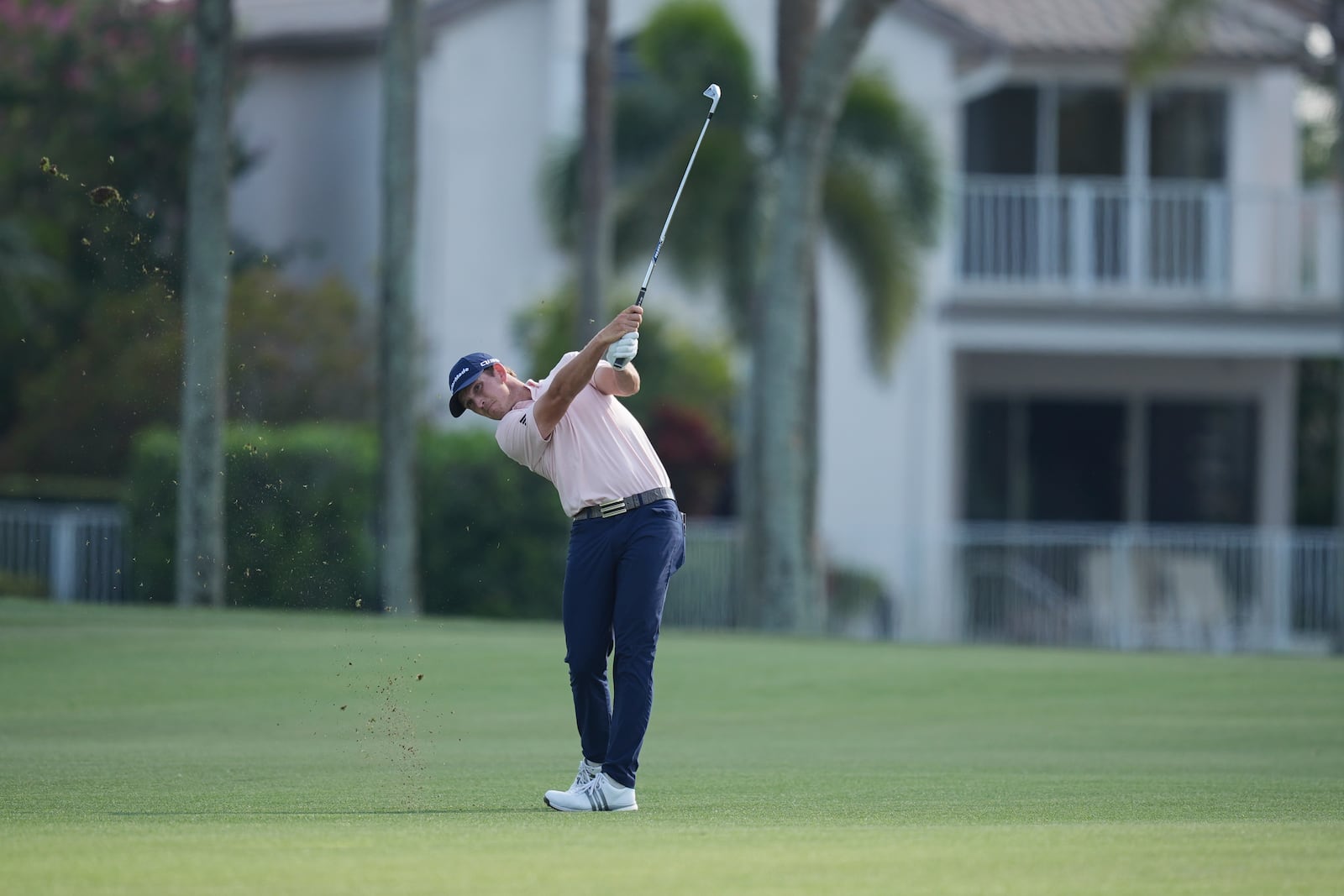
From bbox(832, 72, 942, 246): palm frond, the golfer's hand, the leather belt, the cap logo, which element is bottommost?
the leather belt

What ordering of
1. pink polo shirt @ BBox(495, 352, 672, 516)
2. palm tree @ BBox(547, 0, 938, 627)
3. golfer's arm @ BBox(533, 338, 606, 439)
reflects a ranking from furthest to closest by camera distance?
palm tree @ BBox(547, 0, 938, 627)
pink polo shirt @ BBox(495, 352, 672, 516)
golfer's arm @ BBox(533, 338, 606, 439)

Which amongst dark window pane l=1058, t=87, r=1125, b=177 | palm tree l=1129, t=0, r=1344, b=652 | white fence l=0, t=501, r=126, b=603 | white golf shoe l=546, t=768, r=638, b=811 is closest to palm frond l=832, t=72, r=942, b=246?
palm tree l=1129, t=0, r=1344, b=652

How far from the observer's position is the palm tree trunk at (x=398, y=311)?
2316 cm

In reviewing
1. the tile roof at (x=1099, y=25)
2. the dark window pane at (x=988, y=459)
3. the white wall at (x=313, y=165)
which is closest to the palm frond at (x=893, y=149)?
the tile roof at (x=1099, y=25)

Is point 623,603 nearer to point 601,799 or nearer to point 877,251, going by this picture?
point 601,799

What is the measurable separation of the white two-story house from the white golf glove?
18.0 m

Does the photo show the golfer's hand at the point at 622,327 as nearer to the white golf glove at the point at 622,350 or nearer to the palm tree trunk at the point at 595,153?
the white golf glove at the point at 622,350

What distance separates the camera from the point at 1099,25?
29.1 m

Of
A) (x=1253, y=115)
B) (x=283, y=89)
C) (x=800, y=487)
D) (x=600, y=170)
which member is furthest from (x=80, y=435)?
(x=1253, y=115)

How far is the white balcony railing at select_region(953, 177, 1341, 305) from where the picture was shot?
92.9ft

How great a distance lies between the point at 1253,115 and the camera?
2973 cm

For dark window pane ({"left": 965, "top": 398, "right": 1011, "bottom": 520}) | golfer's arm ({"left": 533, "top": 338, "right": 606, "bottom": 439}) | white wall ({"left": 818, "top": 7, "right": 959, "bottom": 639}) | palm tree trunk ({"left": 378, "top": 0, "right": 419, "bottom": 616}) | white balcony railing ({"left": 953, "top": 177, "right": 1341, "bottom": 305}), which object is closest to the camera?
golfer's arm ({"left": 533, "top": 338, "right": 606, "bottom": 439})

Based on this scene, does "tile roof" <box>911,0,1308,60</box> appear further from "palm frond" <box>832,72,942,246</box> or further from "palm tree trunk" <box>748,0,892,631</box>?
"palm tree trunk" <box>748,0,892,631</box>

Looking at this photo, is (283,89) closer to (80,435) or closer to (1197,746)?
(80,435)
